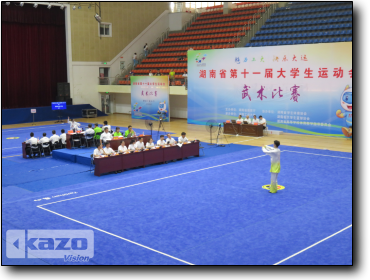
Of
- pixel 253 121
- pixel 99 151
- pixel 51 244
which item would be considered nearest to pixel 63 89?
pixel 253 121

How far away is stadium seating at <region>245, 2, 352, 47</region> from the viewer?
93.0 ft

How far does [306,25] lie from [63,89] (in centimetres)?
2113

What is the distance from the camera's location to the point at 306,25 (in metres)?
30.8

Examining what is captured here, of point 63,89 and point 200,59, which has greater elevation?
point 200,59

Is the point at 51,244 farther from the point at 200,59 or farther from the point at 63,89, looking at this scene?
the point at 63,89

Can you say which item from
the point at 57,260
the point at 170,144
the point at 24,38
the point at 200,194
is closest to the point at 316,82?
the point at 170,144

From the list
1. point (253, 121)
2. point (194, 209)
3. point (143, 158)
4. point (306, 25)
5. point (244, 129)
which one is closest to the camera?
point (194, 209)

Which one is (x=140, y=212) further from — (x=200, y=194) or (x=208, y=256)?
(x=208, y=256)

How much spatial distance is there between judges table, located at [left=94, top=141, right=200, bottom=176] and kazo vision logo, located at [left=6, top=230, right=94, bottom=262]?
6351 mm

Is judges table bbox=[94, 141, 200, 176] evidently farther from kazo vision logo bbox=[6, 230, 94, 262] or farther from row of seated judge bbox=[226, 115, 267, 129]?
row of seated judge bbox=[226, 115, 267, 129]

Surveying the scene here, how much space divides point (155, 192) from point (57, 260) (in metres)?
5.83

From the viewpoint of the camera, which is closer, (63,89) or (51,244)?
(51,244)

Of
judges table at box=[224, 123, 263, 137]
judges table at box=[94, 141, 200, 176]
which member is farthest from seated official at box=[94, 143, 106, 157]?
judges table at box=[224, 123, 263, 137]

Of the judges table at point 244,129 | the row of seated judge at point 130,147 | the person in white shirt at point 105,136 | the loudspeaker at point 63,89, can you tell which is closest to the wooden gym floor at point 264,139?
the judges table at point 244,129
